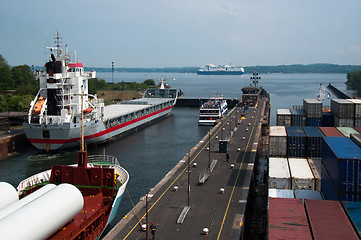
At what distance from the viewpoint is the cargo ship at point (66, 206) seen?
631 inches

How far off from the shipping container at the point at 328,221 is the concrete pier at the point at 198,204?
4008 millimetres

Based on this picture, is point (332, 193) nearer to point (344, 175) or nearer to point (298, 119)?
point (344, 175)

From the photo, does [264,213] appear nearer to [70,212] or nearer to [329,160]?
[329,160]

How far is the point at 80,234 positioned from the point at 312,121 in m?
33.7

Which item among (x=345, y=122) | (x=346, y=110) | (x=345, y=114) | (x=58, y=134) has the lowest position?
(x=58, y=134)

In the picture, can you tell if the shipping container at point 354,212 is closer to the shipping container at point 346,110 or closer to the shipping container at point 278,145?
the shipping container at point 278,145

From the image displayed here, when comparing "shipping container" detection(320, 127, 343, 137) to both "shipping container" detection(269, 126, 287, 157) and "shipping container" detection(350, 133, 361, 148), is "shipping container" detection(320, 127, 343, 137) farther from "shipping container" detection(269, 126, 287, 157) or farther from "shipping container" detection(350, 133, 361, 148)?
"shipping container" detection(350, 133, 361, 148)

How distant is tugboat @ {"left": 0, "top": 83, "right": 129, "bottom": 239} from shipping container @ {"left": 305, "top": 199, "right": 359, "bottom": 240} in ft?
37.9

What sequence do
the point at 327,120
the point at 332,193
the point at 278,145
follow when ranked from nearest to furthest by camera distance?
the point at 332,193
the point at 278,145
the point at 327,120

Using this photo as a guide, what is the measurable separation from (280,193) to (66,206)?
13192mm

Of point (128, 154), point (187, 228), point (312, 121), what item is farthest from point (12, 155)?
point (312, 121)

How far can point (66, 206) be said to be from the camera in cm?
1847

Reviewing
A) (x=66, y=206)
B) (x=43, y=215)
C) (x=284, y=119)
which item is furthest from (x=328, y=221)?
(x=284, y=119)

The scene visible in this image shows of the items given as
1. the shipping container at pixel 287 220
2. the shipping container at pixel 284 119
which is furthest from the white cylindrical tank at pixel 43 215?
the shipping container at pixel 284 119
